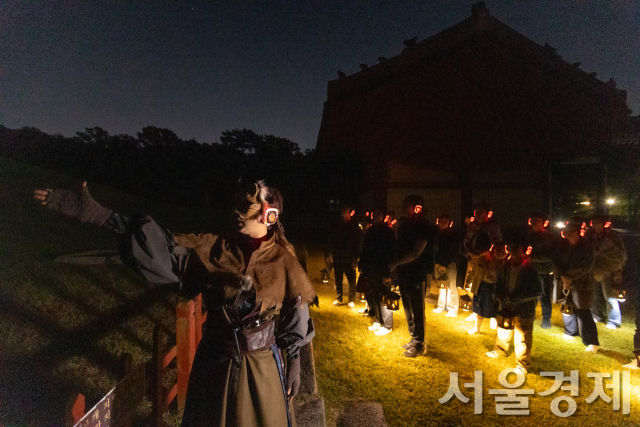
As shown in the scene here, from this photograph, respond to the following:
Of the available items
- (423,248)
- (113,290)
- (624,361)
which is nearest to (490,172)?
(624,361)

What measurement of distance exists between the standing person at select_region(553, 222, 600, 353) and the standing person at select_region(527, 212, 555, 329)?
0.18 m

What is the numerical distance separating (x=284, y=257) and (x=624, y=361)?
5.55 metres

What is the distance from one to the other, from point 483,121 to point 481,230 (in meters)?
7.38

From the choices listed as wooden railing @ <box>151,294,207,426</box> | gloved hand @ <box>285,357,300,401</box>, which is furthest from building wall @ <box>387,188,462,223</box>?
gloved hand @ <box>285,357,300,401</box>

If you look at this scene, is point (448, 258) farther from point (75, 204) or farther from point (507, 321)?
point (75, 204)

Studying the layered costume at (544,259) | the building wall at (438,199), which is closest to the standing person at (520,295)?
the layered costume at (544,259)

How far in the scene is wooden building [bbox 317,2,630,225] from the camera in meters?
11.4

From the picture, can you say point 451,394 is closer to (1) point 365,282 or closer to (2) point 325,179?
(1) point 365,282

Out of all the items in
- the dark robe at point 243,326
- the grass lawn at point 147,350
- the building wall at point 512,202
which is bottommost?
the grass lawn at point 147,350

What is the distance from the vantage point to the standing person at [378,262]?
5.14m

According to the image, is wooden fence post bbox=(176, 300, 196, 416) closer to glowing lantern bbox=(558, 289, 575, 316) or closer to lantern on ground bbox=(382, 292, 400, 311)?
lantern on ground bbox=(382, 292, 400, 311)

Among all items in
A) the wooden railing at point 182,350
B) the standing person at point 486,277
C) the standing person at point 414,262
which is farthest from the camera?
the standing person at point 486,277

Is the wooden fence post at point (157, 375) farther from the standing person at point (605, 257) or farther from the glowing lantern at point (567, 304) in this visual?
the standing person at point (605, 257)

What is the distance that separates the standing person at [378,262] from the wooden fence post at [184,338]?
2773 millimetres
